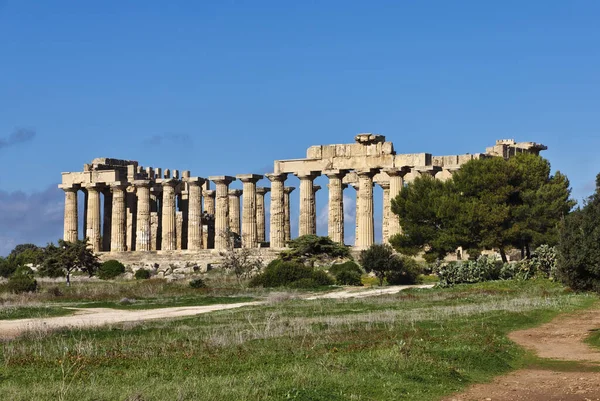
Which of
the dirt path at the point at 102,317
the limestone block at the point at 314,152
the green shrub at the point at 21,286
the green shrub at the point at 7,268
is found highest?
the limestone block at the point at 314,152

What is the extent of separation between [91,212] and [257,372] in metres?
68.9

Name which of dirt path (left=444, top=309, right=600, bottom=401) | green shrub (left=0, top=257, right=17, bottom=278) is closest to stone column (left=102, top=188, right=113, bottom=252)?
green shrub (left=0, top=257, right=17, bottom=278)

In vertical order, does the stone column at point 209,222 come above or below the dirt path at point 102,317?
above

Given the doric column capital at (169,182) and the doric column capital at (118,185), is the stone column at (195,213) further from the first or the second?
the doric column capital at (118,185)

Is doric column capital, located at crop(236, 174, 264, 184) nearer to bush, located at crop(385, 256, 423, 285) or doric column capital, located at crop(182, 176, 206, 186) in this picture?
doric column capital, located at crop(182, 176, 206, 186)

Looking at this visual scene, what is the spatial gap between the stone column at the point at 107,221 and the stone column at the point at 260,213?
39.3 ft

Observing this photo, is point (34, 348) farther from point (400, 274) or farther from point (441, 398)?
point (400, 274)

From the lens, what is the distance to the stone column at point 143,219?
84812 mm

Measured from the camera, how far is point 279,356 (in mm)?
22875

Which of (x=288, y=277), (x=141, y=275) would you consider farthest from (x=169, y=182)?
(x=288, y=277)

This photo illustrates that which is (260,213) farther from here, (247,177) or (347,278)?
(347,278)

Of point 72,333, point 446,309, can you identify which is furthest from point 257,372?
point 446,309

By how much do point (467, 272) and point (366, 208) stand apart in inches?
862

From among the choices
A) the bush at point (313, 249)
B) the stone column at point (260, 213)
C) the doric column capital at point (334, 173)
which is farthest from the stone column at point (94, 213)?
the bush at point (313, 249)
